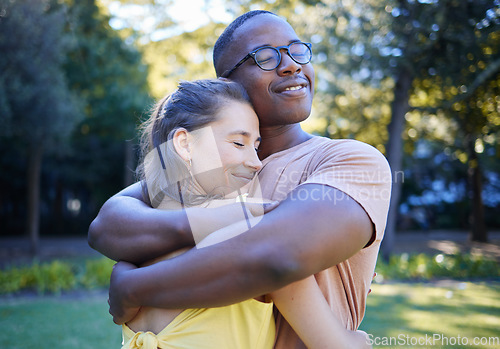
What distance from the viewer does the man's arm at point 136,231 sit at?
1.45m

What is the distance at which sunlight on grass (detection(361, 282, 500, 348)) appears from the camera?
616 cm

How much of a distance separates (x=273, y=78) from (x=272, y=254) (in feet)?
3.05

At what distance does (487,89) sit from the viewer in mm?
10078

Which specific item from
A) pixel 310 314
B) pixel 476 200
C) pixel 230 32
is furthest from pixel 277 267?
pixel 476 200

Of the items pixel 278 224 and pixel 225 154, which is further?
pixel 225 154

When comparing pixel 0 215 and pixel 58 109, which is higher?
pixel 58 109

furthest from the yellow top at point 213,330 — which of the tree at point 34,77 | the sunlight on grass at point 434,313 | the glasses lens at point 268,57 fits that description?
the tree at point 34,77

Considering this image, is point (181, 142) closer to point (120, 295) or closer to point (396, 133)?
point (120, 295)

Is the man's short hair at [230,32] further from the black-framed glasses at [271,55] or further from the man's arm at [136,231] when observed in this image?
the man's arm at [136,231]

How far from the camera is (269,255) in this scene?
1225mm

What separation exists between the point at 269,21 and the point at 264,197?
0.79 m

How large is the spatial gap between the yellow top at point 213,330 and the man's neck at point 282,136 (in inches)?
30.3

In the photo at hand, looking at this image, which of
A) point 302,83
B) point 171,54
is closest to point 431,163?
point 171,54

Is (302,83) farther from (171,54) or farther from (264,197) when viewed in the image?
(171,54)
